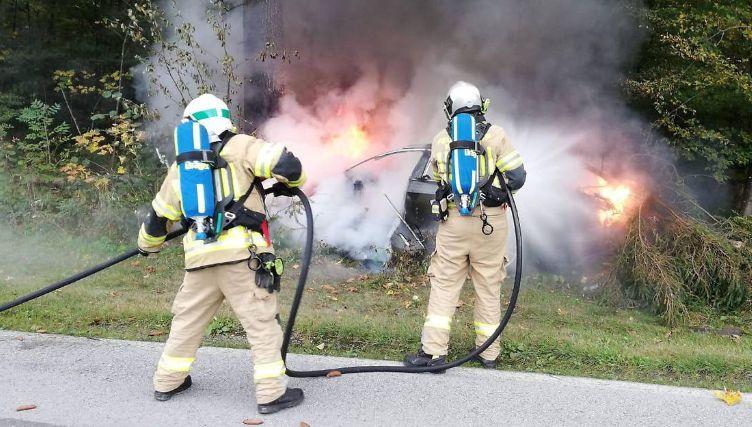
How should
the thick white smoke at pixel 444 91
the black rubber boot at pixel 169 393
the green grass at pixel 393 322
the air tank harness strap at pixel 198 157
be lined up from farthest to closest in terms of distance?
the thick white smoke at pixel 444 91 < the green grass at pixel 393 322 < the black rubber boot at pixel 169 393 < the air tank harness strap at pixel 198 157

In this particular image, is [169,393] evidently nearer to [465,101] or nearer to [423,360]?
[423,360]

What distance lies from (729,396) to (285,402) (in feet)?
8.19

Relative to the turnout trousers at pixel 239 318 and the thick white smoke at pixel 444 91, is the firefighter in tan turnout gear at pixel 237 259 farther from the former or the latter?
the thick white smoke at pixel 444 91

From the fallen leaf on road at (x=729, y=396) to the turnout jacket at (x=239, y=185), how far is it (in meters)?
2.67

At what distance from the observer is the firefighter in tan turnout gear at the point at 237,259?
333cm

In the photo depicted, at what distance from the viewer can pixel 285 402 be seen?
3.45 meters

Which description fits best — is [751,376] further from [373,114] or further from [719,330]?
[373,114]

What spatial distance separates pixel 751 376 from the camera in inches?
160

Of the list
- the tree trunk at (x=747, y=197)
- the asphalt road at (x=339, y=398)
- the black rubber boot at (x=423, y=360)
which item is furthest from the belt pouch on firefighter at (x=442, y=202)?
the tree trunk at (x=747, y=197)

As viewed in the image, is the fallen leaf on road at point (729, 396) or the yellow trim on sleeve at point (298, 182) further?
the fallen leaf on road at point (729, 396)

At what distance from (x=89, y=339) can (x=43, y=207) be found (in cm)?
442

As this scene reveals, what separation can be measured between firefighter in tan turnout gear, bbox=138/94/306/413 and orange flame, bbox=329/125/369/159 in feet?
18.2

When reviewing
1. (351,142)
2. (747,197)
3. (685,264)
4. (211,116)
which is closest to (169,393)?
(211,116)

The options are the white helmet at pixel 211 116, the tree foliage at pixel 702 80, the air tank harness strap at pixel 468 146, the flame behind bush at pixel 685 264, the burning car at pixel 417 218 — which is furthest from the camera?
the tree foliage at pixel 702 80
